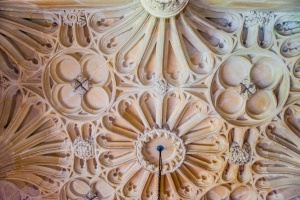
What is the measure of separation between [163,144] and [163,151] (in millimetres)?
246

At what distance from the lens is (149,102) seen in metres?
10.2

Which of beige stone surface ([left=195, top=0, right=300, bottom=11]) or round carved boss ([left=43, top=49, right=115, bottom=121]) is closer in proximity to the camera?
beige stone surface ([left=195, top=0, right=300, bottom=11])

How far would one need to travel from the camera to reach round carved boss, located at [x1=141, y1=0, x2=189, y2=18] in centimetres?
874

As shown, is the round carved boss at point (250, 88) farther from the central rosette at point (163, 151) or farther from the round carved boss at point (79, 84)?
the round carved boss at point (79, 84)

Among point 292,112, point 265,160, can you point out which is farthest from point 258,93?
point 265,160

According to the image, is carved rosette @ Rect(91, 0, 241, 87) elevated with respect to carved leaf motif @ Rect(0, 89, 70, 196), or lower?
elevated

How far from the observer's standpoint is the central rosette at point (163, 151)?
10.2m

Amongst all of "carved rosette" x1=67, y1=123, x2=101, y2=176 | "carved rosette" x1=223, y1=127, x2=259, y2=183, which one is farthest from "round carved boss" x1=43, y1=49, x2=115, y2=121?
"carved rosette" x1=223, y1=127, x2=259, y2=183

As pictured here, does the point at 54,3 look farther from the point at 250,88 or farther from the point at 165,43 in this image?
the point at 250,88

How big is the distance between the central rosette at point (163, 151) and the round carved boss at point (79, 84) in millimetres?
1214

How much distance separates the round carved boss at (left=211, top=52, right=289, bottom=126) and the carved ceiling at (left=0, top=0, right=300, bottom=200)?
0.9 inches

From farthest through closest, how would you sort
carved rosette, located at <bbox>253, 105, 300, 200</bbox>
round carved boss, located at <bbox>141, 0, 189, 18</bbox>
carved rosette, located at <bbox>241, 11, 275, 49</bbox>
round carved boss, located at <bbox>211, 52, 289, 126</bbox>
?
carved rosette, located at <bbox>253, 105, 300, 200</bbox> < round carved boss, located at <bbox>211, 52, 289, 126</bbox> < carved rosette, located at <bbox>241, 11, 275, 49</bbox> < round carved boss, located at <bbox>141, 0, 189, 18</bbox>

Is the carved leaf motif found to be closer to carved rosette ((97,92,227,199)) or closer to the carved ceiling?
the carved ceiling

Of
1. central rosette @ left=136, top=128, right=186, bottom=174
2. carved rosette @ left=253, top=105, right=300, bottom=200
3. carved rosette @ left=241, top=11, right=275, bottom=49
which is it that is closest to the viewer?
carved rosette @ left=241, top=11, right=275, bottom=49
